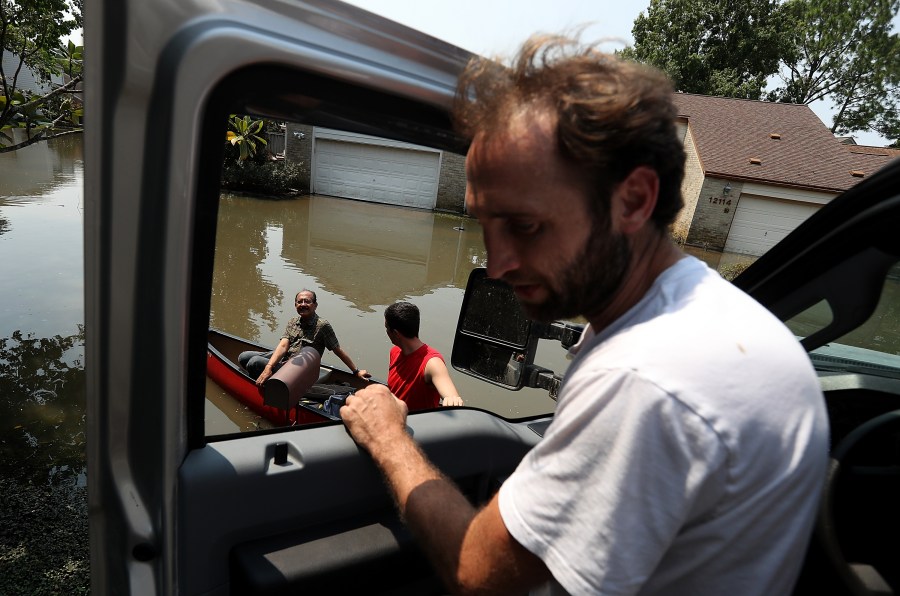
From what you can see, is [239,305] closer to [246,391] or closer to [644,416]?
[246,391]

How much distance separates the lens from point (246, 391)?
5961 millimetres

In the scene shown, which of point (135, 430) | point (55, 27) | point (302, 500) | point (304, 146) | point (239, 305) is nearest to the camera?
point (135, 430)

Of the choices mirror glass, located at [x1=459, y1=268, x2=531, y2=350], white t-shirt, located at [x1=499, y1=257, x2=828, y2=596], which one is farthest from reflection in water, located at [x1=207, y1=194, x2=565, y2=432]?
white t-shirt, located at [x1=499, y1=257, x2=828, y2=596]

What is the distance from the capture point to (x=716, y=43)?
29672 millimetres

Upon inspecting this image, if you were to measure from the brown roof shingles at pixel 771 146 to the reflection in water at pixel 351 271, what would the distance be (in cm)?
1114

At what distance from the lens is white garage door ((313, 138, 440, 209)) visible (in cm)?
1970

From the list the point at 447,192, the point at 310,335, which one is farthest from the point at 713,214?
the point at 310,335

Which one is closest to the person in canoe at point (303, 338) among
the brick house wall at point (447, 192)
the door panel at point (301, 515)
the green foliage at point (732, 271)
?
the green foliage at point (732, 271)

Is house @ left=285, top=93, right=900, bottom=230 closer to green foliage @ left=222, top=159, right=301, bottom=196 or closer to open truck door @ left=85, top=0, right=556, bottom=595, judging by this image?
green foliage @ left=222, top=159, right=301, bottom=196

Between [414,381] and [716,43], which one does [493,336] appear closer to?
[414,381]

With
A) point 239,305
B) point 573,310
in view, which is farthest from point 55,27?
point 573,310

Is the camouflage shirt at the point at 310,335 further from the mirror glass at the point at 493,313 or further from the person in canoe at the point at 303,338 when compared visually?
the mirror glass at the point at 493,313

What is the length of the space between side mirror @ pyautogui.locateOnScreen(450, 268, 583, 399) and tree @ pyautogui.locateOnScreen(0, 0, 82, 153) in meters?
4.55

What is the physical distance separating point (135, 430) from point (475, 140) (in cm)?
85
